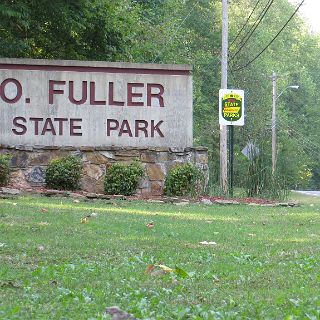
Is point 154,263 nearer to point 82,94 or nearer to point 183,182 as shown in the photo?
point 183,182

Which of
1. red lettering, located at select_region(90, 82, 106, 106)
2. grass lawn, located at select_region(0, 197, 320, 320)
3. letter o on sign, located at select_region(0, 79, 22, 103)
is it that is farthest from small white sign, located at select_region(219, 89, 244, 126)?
grass lawn, located at select_region(0, 197, 320, 320)

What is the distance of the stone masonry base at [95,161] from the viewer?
18.2 meters

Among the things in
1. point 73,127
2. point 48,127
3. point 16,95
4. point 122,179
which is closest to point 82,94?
point 73,127

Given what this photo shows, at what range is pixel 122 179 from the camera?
1800 centimetres

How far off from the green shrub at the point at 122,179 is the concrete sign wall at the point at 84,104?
3.27ft

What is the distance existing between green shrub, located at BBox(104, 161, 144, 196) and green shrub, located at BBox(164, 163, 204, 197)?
0.71 metres

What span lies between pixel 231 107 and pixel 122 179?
5.29 metres

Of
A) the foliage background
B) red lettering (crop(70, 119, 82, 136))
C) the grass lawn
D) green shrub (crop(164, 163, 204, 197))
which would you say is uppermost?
the foliage background

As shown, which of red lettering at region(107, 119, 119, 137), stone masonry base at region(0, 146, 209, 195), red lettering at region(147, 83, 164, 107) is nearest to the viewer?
stone masonry base at region(0, 146, 209, 195)

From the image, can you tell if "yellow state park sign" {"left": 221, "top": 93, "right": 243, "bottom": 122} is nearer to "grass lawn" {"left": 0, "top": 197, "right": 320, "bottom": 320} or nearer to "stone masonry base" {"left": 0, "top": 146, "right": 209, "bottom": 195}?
"stone masonry base" {"left": 0, "top": 146, "right": 209, "bottom": 195}

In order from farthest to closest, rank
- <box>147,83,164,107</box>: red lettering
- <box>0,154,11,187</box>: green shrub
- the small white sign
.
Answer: the small white sign
<box>147,83,164,107</box>: red lettering
<box>0,154,11,187</box>: green shrub

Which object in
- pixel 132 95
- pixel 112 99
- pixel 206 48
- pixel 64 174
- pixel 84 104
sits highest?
pixel 206 48

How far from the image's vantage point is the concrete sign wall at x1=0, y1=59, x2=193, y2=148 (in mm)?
18766

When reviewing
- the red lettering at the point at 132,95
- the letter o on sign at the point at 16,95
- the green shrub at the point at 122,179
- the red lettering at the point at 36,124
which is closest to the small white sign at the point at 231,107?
the red lettering at the point at 132,95
